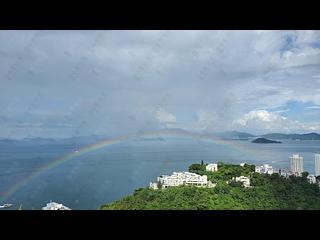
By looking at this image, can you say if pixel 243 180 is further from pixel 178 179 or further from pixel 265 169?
pixel 178 179

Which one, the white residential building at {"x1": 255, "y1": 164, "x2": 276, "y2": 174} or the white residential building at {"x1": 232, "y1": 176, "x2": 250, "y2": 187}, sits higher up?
the white residential building at {"x1": 255, "y1": 164, "x2": 276, "y2": 174}

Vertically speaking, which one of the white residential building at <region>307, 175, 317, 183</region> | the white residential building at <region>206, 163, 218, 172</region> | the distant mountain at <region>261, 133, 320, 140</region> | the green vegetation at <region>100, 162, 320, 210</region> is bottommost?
the green vegetation at <region>100, 162, 320, 210</region>

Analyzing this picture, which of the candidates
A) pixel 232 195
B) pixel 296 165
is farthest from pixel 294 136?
pixel 232 195

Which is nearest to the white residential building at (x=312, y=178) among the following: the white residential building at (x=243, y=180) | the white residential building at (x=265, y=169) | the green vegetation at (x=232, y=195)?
the green vegetation at (x=232, y=195)

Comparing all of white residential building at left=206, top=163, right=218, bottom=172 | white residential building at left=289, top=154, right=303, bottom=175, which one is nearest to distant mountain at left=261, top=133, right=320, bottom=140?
white residential building at left=289, top=154, right=303, bottom=175

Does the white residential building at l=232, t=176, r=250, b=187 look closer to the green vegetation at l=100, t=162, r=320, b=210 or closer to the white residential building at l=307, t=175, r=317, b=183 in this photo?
the green vegetation at l=100, t=162, r=320, b=210

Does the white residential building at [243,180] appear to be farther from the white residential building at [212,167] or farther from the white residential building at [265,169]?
the white residential building at [212,167]
